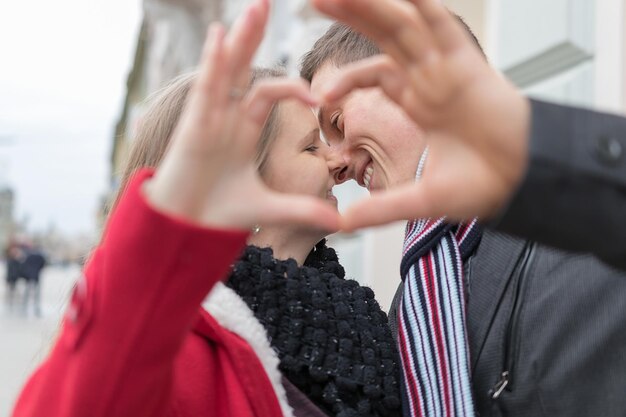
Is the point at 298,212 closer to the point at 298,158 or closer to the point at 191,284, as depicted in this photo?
the point at 191,284

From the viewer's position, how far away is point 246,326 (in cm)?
127

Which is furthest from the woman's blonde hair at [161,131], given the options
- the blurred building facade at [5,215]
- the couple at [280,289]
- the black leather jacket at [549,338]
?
the blurred building facade at [5,215]

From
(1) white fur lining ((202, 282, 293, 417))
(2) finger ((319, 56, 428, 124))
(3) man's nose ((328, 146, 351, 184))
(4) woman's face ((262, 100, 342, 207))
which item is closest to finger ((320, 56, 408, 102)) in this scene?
(2) finger ((319, 56, 428, 124))

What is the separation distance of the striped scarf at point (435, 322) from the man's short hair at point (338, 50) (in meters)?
0.56

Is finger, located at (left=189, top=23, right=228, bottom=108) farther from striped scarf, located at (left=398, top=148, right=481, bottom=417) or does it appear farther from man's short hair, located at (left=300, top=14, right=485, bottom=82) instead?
man's short hair, located at (left=300, top=14, right=485, bottom=82)

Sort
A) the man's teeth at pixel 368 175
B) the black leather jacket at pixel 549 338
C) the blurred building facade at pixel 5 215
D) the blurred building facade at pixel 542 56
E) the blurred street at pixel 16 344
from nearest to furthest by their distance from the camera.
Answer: the black leather jacket at pixel 549 338, the man's teeth at pixel 368 175, the blurred building facade at pixel 542 56, the blurred street at pixel 16 344, the blurred building facade at pixel 5 215

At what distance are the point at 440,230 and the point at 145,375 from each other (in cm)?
68

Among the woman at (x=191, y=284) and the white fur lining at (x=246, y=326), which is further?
the white fur lining at (x=246, y=326)

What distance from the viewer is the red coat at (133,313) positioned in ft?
2.85

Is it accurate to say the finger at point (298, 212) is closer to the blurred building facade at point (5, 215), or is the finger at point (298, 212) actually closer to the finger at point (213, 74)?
the finger at point (213, 74)

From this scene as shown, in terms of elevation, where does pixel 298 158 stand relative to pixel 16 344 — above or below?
above

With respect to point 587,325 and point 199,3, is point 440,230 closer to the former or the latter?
point 587,325

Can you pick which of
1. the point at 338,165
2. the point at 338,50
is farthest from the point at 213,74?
the point at 338,50

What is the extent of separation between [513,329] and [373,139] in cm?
68
